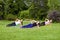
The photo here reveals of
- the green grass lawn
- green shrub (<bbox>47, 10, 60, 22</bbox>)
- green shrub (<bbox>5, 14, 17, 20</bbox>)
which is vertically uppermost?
the green grass lawn

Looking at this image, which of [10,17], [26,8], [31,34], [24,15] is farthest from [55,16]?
[31,34]

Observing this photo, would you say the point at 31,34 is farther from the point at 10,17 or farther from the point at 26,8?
the point at 26,8

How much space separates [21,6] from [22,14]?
2.82m

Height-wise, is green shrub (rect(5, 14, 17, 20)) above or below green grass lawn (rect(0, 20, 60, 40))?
below

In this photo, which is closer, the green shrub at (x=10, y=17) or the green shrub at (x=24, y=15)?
the green shrub at (x=10, y=17)

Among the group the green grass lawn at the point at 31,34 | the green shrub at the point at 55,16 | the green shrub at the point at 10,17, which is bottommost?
the green shrub at the point at 10,17

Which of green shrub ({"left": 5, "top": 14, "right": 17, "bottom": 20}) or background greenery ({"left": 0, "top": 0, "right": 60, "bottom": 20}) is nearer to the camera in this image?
background greenery ({"left": 0, "top": 0, "right": 60, "bottom": 20})

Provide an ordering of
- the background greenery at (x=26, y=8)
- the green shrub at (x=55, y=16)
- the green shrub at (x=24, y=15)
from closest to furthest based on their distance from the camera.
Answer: the green shrub at (x=55, y=16) < the background greenery at (x=26, y=8) < the green shrub at (x=24, y=15)

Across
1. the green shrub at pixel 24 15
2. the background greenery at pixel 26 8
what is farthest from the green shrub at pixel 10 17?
the green shrub at pixel 24 15

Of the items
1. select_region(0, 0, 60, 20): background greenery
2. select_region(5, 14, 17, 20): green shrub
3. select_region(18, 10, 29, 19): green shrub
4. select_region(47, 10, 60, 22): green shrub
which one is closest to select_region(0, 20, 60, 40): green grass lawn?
select_region(47, 10, 60, 22): green shrub

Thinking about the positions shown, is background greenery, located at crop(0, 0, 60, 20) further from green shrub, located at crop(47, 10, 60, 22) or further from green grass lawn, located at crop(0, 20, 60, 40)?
green grass lawn, located at crop(0, 20, 60, 40)

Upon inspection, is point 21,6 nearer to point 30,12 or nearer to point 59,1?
point 30,12

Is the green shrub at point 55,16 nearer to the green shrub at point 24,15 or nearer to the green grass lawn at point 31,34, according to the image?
the green shrub at point 24,15

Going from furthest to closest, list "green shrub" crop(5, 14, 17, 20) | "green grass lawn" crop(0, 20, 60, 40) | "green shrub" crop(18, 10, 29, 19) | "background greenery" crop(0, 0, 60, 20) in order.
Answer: "green shrub" crop(18, 10, 29, 19) < "green shrub" crop(5, 14, 17, 20) < "background greenery" crop(0, 0, 60, 20) < "green grass lawn" crop(0, 20, 60, 40)
